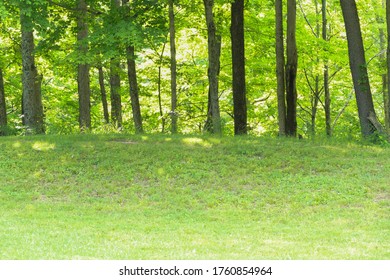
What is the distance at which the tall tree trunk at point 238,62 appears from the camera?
2080 cm

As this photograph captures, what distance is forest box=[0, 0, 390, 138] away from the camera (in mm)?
Result: 20172

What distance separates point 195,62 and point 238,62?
11.7 metres

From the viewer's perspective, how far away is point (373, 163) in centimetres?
1614

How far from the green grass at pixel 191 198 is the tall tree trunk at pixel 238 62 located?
8.02 ft

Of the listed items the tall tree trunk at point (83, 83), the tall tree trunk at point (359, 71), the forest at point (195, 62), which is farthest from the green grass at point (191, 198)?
the tall tree trunk at point (83, 83)

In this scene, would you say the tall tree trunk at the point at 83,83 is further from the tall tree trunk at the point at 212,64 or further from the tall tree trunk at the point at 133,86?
A: the tall tree trunk at the point at 212,64

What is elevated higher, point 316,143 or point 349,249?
point 316,143

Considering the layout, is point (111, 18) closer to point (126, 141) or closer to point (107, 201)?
point (126, 141)

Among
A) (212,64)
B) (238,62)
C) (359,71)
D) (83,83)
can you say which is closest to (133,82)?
(83,83)

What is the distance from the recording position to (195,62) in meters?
32.6

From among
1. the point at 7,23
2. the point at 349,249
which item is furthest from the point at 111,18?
the point at 349,249

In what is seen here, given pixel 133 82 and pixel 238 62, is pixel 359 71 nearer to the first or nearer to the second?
pixel 238 62

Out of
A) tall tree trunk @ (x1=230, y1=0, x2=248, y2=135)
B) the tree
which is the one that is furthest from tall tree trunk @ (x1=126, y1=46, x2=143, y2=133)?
tall tree trunk @ (x1=230, y1=0, x2=248, y2=135)
